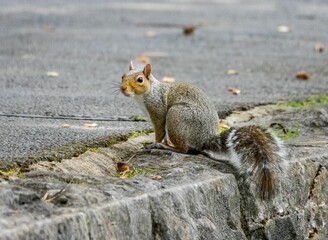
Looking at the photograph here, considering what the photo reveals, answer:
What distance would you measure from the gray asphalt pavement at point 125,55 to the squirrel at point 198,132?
30 centimetres

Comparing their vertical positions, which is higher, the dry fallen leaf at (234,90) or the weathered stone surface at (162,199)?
the weathered stone surface at (162,199)

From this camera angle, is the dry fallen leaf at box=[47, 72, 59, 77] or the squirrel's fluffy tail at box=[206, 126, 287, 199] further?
the dry fallen leaf at box=[47, 72, 59, 77]

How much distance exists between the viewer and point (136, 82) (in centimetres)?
555

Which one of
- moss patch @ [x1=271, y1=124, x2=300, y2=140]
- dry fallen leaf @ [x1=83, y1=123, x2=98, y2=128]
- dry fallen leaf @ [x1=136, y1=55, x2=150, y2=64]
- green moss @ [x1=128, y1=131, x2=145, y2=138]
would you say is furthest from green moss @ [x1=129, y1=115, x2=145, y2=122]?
dry fallen leaf @ [x1=136, y1=55, x2=150, y2=64]

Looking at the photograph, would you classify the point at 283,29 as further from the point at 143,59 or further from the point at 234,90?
the point at 234,90

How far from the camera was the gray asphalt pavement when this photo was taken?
21.2 ft

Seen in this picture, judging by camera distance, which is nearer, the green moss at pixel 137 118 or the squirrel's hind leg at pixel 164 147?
the squirrel's hind leg at pixel 164 147

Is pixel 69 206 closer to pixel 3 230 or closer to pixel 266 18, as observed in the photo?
pixel 3 230

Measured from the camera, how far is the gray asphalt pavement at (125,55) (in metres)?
6.45

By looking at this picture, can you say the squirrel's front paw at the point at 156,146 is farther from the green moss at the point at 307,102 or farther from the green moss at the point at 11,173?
the green moss at the point at 307,102

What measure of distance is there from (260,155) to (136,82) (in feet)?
3.60

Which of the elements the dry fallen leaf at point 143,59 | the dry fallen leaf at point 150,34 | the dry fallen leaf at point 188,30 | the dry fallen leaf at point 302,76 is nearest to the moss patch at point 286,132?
the dry fallen leaf at point 302,76

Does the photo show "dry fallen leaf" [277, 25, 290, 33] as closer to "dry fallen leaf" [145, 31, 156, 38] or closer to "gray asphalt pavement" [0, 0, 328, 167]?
"gray asphalt pavement" [0, 0, 328, 167]

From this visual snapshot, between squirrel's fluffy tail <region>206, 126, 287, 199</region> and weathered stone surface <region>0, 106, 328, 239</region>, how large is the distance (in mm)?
66
